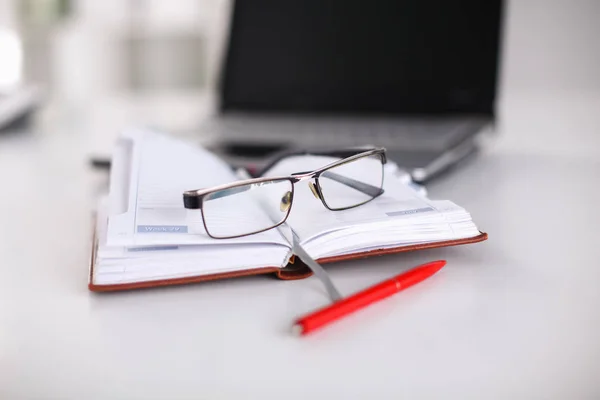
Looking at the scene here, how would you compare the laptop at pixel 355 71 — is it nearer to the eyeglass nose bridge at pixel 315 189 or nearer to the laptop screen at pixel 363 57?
the laptop screen at pixel 363 57

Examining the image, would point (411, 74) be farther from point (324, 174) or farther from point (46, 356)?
point (46, 356)

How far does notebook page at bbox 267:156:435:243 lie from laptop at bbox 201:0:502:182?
1.22 feet

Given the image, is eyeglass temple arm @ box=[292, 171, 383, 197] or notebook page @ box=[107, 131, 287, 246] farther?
eyeglass temple arm @ box=[292, 171, 383, 197]

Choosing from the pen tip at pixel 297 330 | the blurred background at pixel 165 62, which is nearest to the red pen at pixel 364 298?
the pen tip at pixel 297 330

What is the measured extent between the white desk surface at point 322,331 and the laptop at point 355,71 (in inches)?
17.1

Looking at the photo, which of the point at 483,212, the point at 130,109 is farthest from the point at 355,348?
the point at 130,109

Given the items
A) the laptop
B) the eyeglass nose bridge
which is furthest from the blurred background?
the eyeglass nose bridge

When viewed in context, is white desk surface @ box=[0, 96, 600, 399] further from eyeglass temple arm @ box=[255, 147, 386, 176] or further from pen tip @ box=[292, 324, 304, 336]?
eyeglass temple arm @ box=[255, 147, 386, 176]

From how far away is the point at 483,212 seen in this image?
2.22 ft

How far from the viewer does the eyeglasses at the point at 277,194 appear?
1.58 ft

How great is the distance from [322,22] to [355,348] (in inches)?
35.2

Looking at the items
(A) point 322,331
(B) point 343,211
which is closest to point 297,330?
(A) point 322,331

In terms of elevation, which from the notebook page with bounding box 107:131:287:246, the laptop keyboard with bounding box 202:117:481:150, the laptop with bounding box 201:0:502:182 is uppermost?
the laptop with bounding box 201:0:502:182

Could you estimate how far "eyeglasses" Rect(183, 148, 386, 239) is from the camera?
48 cm
